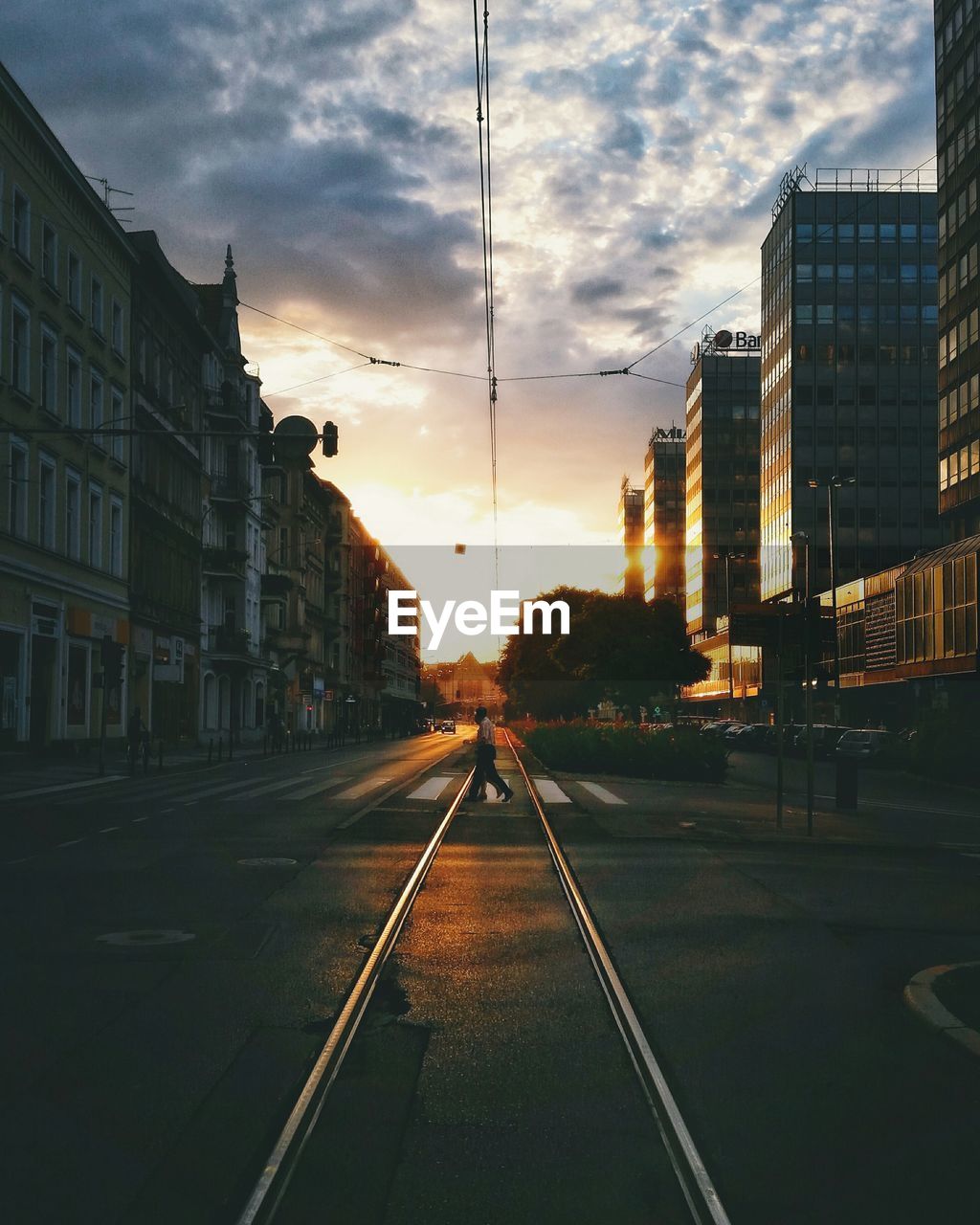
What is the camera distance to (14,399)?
32344 mm

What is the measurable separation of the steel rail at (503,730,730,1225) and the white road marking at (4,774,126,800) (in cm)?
1724

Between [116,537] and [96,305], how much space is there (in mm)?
7271

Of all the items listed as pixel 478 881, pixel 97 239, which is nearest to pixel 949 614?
pixel 97 239

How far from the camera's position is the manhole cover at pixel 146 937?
8664 millimetres

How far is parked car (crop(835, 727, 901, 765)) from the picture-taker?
42.2m

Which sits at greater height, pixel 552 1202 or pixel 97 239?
pixel 97 239

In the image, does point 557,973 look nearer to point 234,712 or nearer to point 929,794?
point 929,794

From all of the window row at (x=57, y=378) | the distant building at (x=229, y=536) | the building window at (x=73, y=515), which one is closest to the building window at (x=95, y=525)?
the building window at (x=73, y=515)

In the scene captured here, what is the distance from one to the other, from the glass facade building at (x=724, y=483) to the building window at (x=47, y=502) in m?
89.6

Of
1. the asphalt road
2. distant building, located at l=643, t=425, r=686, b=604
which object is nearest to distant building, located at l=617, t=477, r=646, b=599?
distant building, located at l=643, t=425, r=686, b=604

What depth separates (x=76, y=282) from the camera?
37.4m

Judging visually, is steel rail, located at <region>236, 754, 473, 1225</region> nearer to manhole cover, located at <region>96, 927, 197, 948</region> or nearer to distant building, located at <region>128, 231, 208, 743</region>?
manhole cover, located at <region>96, 927, 197, 948</region>

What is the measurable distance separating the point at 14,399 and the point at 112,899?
24639 millimetres

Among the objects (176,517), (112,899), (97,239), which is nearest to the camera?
(112,899)
